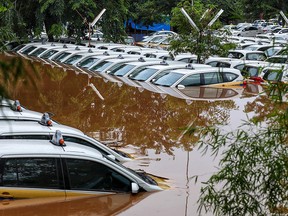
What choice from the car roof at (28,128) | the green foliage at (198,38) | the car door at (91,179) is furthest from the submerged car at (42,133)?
the green foliage at (198,38)

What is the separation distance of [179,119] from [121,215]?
626cm

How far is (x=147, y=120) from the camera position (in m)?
13.2

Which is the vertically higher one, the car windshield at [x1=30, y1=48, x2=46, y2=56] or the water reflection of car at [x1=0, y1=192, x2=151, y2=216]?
the car windshield at [x1=30, y1=48, x2=46, y2=56]

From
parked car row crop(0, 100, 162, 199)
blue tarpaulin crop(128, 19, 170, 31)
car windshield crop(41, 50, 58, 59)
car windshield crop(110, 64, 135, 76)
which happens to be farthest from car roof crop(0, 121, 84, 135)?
blue tarpaulin crop(128, 19, 170, 31)

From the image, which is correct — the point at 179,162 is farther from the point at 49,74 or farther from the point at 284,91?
the point at 49,74

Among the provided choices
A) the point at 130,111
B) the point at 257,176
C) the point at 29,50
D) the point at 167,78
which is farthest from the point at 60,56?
the point at 257,176

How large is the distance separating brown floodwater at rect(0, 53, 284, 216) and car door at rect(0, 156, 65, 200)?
0.34 ft

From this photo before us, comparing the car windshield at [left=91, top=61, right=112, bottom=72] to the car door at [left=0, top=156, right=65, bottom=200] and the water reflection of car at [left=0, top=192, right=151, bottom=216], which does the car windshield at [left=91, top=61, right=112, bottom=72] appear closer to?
the water reflection of car at [left=0, top=192, right=151, bottom=216]

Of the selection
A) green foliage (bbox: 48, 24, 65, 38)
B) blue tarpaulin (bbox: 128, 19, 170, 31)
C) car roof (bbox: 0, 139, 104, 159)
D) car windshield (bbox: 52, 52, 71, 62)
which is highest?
green foliage (bbox: 48, 24, 65, 38)

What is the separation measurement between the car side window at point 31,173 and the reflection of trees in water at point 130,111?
3703 mm

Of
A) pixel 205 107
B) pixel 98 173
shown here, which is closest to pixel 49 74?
pixel 205 107

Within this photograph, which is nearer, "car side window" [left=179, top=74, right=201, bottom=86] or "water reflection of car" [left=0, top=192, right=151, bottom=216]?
"water reflection of car" [left=0, top=192, right=151, bottom=216]

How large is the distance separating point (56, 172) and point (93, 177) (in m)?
0.51

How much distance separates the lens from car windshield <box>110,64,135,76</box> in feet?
66.2
